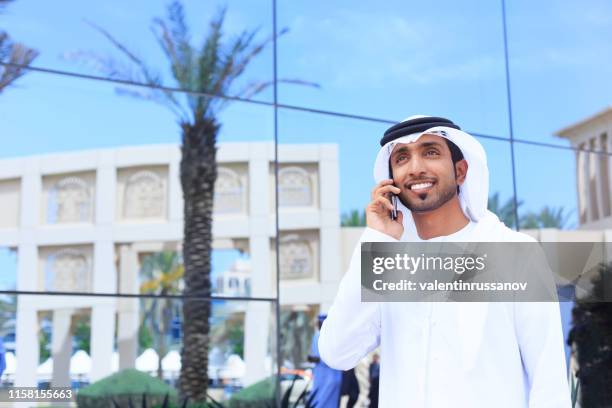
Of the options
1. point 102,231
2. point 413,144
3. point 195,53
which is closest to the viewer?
point 413,144

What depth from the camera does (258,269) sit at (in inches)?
257

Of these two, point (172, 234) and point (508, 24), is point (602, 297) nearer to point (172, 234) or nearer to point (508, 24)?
point (508, 24)

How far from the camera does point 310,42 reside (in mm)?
7043

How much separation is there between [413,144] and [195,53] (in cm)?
476

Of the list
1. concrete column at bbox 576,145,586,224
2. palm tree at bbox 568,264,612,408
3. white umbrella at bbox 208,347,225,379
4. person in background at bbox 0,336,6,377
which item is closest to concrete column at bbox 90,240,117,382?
A: person in background at bbox 0,336,6,377

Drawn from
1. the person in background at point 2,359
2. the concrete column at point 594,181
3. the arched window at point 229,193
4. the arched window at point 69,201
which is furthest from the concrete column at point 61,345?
the concrete column at point 594,181

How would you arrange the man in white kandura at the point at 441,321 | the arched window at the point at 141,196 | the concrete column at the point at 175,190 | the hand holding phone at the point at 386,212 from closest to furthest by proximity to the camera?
the man in white kandura at the point at 441,321 → the hand holding phone at the point at 386,212 → the arched window at the point at 141,196 → the concrete column at the point at 175,190

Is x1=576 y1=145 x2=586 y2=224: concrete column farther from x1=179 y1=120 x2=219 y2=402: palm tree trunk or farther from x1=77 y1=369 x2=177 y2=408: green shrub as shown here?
x1=77 y1=369 x2=177 y2=408: green shrub

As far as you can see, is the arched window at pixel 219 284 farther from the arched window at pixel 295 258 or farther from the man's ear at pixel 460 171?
the man's ear at pixel 460 171

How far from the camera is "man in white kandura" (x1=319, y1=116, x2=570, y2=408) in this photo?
7.14 feet

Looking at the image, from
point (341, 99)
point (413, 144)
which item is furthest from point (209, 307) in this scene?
point (413, 144)

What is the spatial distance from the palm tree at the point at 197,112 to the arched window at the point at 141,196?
0.30m

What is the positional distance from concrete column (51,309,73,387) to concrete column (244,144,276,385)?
1.40 metres

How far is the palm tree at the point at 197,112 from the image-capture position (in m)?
6.47
